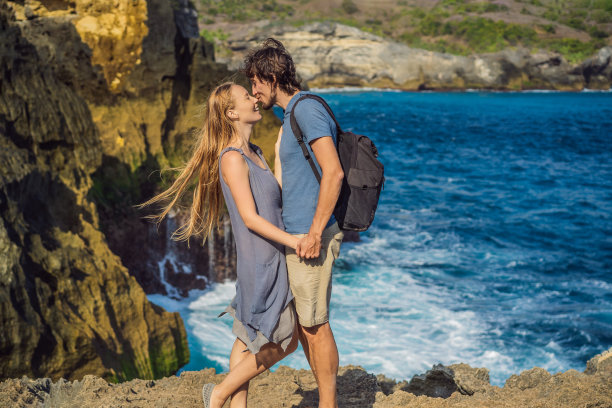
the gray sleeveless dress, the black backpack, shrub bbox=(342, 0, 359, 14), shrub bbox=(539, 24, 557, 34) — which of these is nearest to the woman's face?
the gray sleeveless dress

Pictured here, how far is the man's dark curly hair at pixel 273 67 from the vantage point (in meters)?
2.95

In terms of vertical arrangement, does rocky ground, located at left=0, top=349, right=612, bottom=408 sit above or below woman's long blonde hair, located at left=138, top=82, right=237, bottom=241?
below

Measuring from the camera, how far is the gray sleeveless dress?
9.77ft

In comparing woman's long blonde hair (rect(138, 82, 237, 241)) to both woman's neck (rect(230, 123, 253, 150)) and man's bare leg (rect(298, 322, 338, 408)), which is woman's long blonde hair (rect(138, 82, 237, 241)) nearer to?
woman's neck (rect(230, 123, 253, 150))

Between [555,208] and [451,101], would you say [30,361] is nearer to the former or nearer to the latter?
[555,208]

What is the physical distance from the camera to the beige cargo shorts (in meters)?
2.98

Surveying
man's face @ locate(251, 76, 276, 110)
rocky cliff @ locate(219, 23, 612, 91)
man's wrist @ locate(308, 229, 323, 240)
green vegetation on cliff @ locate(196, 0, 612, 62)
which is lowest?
rocky cliff @ locate(219, 23, 612, 91)

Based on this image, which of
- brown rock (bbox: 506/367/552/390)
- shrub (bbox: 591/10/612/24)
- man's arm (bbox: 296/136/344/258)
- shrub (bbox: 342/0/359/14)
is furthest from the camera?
shrub (bbox: 342/0/359/14)

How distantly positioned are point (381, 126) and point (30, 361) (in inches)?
1305

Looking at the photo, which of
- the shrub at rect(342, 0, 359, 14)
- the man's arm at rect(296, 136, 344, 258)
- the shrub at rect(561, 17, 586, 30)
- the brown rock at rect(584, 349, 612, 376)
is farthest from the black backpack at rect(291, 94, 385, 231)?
the shrub at rect(342, 0, 359, 14)

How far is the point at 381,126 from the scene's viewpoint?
3631 cm

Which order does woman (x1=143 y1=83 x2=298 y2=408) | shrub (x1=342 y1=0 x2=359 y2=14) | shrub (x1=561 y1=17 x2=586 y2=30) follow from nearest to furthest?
1. woman (x1=143 y1=83 x2=298 y2=408)
2. shrub (x1=561 y1=17 x2=586 y2=30)
3. shrub (x1=342 y1=0 x2=359 y2=14)

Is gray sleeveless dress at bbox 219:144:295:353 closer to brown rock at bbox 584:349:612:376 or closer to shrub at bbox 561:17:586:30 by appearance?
brown rock at bbox 584:349:612:376

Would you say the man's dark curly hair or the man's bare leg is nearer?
the man's dark curly hair
